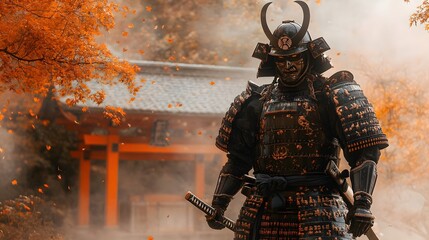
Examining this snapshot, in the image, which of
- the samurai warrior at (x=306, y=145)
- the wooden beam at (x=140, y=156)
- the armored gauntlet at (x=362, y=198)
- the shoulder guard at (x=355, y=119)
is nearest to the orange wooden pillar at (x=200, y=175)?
the wooden beam at (x=140, y=156)

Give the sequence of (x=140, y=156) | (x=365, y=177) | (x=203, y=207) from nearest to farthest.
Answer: (x=365, y=177), (x=203, y=207), (x=140, y=156)

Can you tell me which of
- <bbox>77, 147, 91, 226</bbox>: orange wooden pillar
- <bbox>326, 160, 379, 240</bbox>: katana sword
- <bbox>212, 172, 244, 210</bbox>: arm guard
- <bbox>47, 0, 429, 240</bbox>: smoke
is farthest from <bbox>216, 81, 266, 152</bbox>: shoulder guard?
<bbox>77, 147, 91, 226</bbox>: orange wooden pillar

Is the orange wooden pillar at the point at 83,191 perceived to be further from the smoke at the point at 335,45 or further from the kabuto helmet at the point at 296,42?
the kabuto helmet at the point at 296,42

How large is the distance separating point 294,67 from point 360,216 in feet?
3.81

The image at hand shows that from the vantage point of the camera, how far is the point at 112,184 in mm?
17844

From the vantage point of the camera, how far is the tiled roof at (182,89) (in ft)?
59.4

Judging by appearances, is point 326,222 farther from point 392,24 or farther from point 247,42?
point 247,42

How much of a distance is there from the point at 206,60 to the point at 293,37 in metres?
19.5

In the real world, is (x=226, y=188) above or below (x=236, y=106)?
below

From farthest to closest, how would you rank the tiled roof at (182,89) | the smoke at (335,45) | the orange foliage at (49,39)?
the tiled roof at (182,89) < the smoke at (335,45) < the orange foliage at (49,39)

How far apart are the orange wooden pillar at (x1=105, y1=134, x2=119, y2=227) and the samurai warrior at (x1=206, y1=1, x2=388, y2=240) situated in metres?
12.6

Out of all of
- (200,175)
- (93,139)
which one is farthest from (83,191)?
(200,175)

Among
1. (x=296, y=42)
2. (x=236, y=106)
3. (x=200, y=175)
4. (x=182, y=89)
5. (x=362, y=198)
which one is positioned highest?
(x=182, y=89)

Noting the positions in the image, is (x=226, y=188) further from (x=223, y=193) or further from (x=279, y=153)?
(x=279, y=153)
